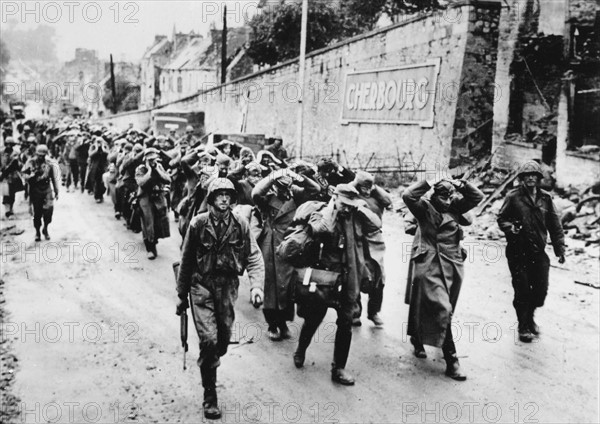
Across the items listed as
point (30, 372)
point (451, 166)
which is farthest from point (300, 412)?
point (451, 166)

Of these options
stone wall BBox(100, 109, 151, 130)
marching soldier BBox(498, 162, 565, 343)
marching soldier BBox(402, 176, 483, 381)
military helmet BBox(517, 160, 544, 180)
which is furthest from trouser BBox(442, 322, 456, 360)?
stone wall BBox(100, 109, 151, 130)

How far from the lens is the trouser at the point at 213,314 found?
532cm

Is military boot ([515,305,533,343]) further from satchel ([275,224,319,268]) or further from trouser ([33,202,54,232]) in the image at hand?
trouser ([33,202,54,232])

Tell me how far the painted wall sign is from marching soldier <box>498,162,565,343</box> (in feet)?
33.3

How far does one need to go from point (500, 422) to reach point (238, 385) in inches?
88.8

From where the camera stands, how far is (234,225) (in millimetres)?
5520

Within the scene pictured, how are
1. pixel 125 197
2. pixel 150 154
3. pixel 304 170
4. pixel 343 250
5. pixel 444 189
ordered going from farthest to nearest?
pixel 125 197 < pixel 150 154 < pixel 304 170 < pixel 444 189 < pixel 343 250

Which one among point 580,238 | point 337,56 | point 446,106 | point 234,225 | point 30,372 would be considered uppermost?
point 337,56

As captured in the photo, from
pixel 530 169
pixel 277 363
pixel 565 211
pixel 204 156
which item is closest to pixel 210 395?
pixel 277 363

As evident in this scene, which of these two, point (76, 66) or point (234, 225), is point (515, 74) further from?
point (76, 66)

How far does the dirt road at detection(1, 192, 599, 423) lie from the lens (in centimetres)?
557

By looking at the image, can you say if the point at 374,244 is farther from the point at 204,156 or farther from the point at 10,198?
the point at 10,198

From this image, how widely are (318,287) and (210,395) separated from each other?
128 cm

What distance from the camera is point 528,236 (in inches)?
284
